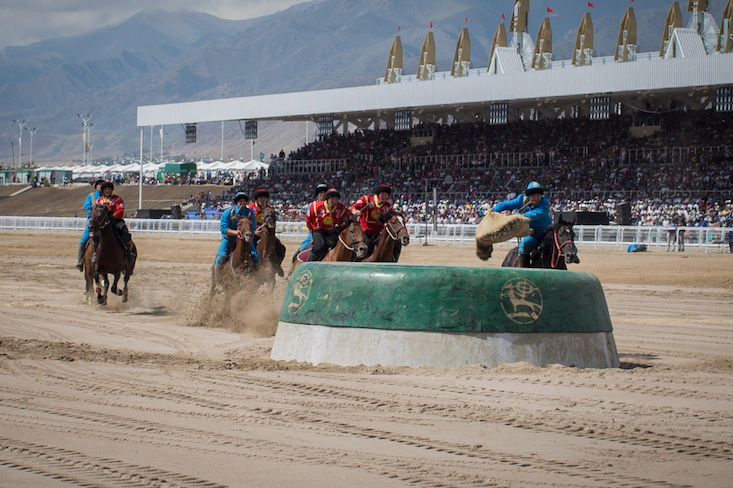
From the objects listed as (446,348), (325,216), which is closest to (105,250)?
(325,216)

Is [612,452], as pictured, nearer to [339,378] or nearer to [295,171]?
[339,378]

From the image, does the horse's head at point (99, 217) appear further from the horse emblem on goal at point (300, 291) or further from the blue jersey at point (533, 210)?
the blue jersey at point (533, 210)

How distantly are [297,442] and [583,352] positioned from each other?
3736 mm

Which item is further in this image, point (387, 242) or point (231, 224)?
point (231, 224)

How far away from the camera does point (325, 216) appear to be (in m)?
12.2

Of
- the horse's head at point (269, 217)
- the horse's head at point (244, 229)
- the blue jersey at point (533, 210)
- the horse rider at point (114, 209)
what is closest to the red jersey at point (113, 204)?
the horse rider at point (114, 209)

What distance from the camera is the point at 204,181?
68.5 metres

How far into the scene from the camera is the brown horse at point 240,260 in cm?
1220

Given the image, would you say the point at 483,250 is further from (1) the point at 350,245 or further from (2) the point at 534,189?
(1) the point at 350,245

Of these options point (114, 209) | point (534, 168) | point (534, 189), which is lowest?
point (114, 209)

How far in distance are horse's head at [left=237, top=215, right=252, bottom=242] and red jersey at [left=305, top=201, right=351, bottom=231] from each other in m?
0.89

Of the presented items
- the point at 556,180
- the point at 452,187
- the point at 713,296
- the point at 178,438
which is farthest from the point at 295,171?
the point at 178,438

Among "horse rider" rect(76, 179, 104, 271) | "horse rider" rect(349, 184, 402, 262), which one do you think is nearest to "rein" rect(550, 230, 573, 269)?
"horse rider" rect(349, 184, 402, 262)

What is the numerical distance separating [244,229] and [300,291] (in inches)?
158
